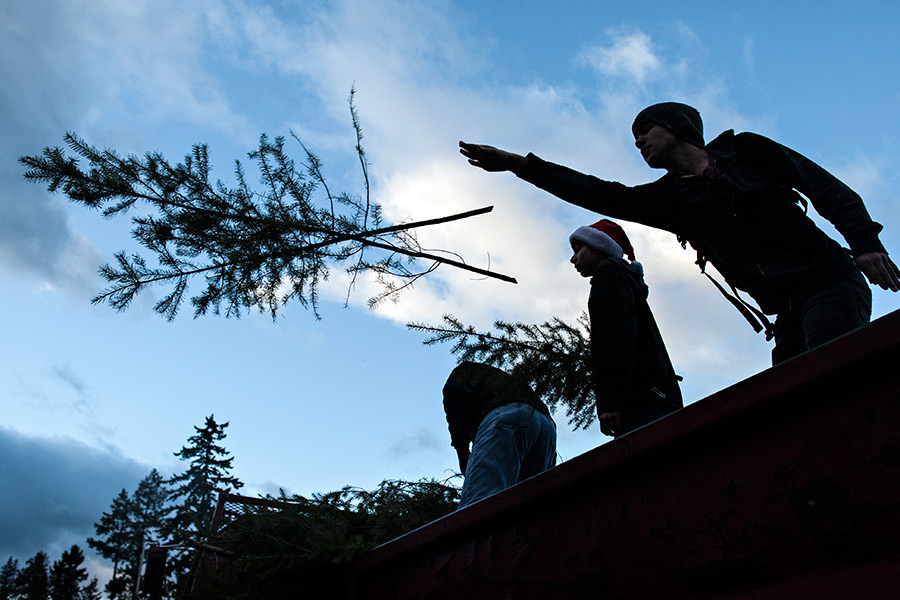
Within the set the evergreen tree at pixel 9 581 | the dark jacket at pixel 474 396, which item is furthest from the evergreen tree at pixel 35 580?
the dark jacket at pixel 474 396

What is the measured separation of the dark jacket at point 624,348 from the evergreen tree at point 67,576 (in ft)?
206

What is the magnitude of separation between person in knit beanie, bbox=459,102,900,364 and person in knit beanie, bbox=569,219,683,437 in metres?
Answer: 0.35

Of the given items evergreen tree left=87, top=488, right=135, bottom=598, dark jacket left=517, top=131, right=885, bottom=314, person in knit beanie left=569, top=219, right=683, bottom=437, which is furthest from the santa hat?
evergreen tree left=87, top=488, right=135, bottom=598

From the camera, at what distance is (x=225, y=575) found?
10.6ft

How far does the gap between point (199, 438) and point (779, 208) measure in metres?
52.2

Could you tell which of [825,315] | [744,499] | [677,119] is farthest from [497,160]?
[744,499]

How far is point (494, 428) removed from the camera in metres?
3.81

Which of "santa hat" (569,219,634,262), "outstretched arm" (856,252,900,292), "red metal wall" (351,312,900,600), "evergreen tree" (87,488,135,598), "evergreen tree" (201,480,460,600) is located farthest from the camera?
"evergreen tree" (87,488,135,598)

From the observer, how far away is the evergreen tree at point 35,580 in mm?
57844

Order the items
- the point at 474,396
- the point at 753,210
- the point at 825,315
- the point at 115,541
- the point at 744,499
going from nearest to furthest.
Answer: the point at 744,499 < the point at 825,315 < the point at 753,210 < the point at 474,396 < the point at 115,541

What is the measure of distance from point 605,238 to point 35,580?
73616 mm

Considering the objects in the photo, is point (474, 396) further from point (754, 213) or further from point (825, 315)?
point (825, 315)

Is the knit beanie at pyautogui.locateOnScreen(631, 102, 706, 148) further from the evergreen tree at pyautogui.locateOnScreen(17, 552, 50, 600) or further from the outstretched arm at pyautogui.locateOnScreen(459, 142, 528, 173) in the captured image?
the evergreen tree at pyautogui.locateOnScreen(17, 552, 50, 600)

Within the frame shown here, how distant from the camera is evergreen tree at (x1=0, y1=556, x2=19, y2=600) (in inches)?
2347
